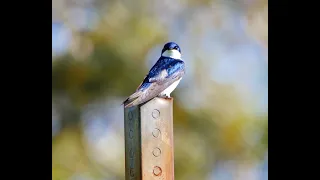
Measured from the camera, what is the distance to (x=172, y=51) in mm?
2793

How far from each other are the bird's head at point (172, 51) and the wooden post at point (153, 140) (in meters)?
0.27

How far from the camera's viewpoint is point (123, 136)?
2857 millimetres

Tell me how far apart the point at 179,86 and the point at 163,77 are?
0.67 feet

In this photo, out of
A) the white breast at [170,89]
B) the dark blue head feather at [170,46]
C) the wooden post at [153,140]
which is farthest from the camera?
the dark blue head feather at [170,46]

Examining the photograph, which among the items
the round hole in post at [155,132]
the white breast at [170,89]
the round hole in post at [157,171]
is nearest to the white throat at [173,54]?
the white breast at [170,89]

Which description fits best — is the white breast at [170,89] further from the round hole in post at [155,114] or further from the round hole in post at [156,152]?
the round hole in post at [156,152]

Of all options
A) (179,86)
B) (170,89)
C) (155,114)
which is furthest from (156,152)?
(179,86)

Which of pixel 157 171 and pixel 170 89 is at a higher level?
pixel 170 89

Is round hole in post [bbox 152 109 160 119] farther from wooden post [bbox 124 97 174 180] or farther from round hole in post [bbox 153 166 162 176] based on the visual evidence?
round hole in post [bbox 153 166 162 176]

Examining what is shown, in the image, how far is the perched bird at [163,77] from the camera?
265 cm

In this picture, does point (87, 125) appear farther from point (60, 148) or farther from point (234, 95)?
point (234, 95)

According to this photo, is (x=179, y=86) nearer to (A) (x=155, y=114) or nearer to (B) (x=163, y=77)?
(B) (x=163, y=77)

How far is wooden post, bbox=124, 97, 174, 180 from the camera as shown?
2564mm
